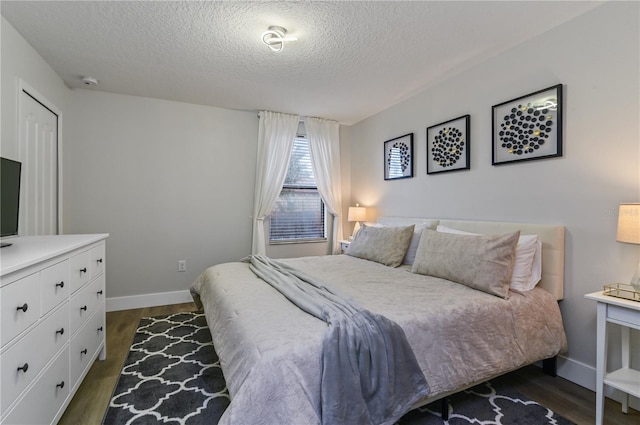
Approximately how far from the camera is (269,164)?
4.06m

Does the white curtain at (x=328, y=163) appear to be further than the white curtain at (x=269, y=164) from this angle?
Yes

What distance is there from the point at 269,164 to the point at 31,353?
308cm

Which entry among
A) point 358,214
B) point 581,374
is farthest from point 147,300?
point 581,374

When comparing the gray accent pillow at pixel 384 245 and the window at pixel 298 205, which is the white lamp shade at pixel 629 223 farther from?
the window at pixel 298 205

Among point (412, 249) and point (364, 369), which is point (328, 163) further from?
point (364, 369)

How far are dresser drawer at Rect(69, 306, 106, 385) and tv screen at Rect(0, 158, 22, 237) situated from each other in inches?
28.0

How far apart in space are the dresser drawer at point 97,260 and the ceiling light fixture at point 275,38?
192cm

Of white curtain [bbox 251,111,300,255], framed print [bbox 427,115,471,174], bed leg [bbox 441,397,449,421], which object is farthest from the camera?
white curtain [bbox 251,111,300,255]

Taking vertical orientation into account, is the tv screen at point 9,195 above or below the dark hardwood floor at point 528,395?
above

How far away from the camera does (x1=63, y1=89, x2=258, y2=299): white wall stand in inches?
132

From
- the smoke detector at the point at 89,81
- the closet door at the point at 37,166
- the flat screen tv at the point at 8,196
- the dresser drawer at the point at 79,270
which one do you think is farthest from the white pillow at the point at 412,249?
the smoke detector at the point at 89,81

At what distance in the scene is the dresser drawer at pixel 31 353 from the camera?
112cm

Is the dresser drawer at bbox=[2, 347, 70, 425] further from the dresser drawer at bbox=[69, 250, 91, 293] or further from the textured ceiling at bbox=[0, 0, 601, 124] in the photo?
the textured ceiling at bbox=[0, 0, 601, 124]

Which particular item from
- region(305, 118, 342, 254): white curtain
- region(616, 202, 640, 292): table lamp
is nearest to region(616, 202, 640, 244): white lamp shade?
region(616, 202, 640, 292): table lamp
